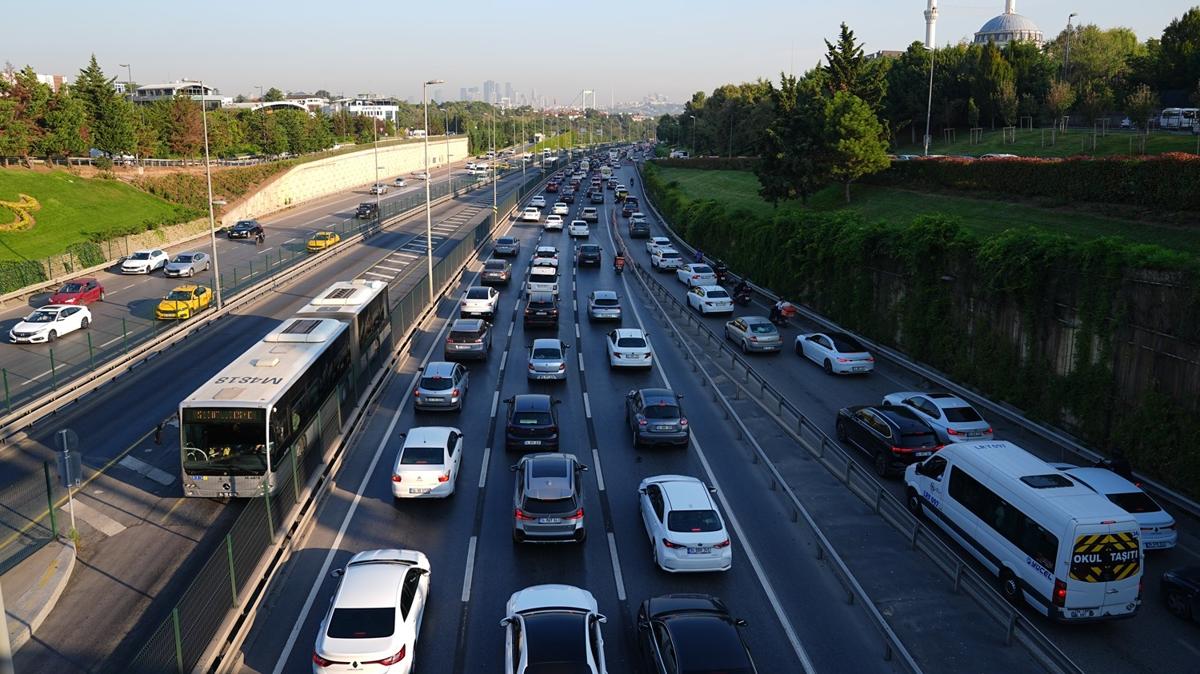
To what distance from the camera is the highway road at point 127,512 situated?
1311 centimetres

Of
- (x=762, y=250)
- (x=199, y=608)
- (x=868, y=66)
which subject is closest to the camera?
(x=199, y=608)

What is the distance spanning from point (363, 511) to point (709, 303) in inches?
972

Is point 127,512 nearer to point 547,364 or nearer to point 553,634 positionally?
point 553,634

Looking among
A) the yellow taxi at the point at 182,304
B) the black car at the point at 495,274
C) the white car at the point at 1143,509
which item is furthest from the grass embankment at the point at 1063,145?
the yellow taxi at the point at 182,304

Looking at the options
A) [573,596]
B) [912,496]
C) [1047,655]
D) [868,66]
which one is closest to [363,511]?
[573,596]

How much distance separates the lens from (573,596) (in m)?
12.5

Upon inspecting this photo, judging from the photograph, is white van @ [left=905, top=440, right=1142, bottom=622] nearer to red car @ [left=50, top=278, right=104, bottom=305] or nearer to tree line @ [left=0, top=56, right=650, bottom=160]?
red car @ [left=50, top=278, right=104, bottom=305]

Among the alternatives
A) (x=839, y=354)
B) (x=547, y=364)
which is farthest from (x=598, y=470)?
(x=839, y=354)

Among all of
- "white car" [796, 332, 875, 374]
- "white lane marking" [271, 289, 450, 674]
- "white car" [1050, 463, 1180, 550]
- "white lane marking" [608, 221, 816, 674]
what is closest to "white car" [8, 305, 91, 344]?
"white lane marking" [271, 289, 450, 674]

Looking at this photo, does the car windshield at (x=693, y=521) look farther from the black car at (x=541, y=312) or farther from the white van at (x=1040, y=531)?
the black car at (x=541, y=312)

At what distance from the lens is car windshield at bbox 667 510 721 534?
15.2 meters

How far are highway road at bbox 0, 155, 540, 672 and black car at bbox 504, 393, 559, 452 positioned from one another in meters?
6.63

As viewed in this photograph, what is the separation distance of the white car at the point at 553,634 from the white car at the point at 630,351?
16.8 meters

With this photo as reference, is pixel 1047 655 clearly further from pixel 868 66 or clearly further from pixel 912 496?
pixel 868 66
